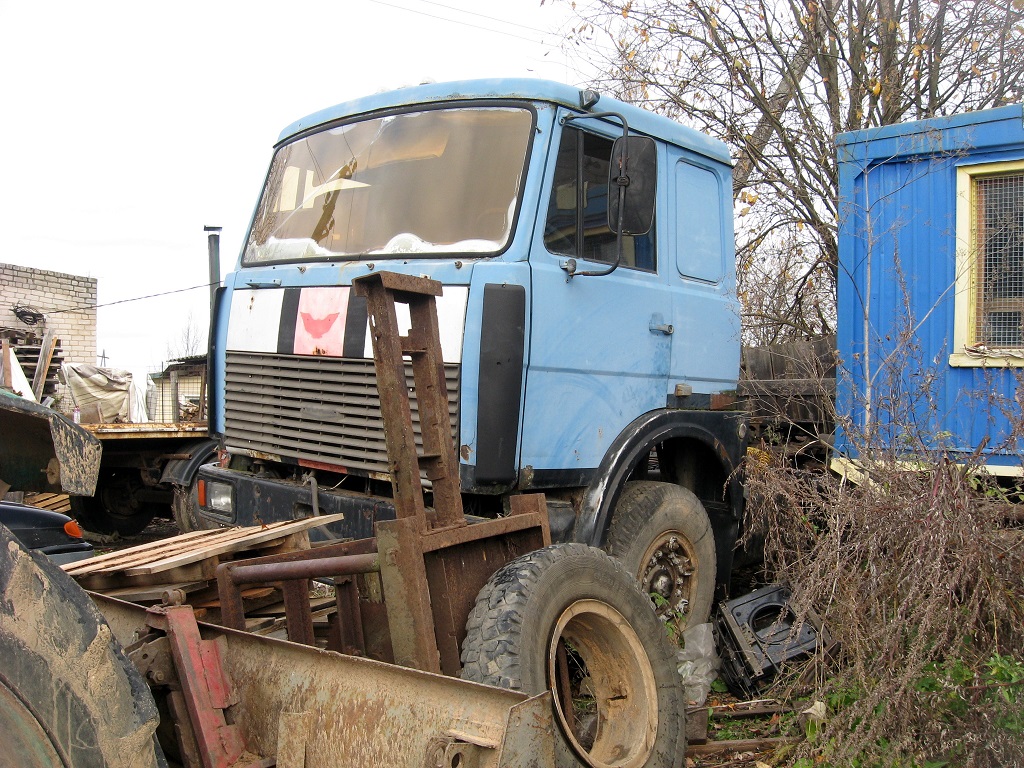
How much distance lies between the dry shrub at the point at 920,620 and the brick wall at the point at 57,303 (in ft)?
49.7

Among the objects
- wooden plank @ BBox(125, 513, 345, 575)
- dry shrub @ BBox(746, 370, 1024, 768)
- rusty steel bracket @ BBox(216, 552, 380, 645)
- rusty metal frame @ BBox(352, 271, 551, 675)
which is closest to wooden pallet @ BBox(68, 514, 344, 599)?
wooden plank @ BBox(125, 513, 345, 575)

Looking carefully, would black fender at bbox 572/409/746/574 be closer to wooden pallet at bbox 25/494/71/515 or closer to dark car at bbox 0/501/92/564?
dark car at bbox 0/501/92/564

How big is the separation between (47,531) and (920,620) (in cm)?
461

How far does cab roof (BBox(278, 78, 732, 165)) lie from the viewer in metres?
3.80

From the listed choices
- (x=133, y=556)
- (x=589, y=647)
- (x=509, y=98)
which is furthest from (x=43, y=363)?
(x=589, y=647)

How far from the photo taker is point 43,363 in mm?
13930

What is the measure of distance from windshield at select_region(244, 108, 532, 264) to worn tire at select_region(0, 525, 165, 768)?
2.27 m

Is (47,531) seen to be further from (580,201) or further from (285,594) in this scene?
(580,201)

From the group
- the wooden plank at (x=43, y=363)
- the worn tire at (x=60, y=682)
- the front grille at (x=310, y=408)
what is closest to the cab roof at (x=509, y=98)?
the front grille at (x=310, y=408)

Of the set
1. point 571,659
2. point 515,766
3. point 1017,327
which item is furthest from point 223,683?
point 1017,327

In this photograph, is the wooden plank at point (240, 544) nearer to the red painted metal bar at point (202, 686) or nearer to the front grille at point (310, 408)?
the front grille at point (310, 408)

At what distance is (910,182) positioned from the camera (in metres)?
5.45

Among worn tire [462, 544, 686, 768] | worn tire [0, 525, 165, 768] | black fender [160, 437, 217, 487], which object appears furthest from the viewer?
black fender [160, 437, 217, 487]

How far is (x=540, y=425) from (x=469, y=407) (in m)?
0.36
